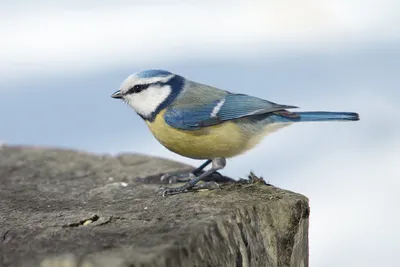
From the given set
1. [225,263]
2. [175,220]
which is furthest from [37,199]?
[225,263]

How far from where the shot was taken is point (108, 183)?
243cm

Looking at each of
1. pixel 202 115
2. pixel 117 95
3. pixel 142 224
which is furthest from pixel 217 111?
pixel 142 224

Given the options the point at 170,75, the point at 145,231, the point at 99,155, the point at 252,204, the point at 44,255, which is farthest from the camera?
the point at 99,155

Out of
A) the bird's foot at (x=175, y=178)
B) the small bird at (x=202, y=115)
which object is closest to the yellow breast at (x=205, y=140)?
the small bird at (x=202, y=115)

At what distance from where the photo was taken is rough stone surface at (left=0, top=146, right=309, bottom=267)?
1.53 meters

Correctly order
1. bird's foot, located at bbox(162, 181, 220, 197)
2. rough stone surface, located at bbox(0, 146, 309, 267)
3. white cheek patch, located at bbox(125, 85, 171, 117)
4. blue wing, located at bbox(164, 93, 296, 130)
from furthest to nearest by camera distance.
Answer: white cheek patch, located at bbox(125, 85, 171, 117), blue wing, located at bbox(164, 93, 296, 130), bird's foot, located at bbox(162, 181, 220, 197), rough stone surface, located at bbox(0, 146, 309, 267)

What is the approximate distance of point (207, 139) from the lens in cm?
226

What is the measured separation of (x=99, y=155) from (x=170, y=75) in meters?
0.72

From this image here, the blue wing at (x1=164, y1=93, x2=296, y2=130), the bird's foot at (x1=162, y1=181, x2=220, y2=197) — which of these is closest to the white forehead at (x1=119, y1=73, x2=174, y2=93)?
the blue wing at (x1=164, y1=93, x2=296, y2=130)

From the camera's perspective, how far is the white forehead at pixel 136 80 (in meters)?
2.35

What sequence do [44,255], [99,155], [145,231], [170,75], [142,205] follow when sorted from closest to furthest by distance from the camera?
[44,255]
[145,231]
[142,205]
[170,75]
[99,155]

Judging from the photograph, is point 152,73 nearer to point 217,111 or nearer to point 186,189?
point 217,111

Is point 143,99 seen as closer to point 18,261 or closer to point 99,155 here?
point 99,155

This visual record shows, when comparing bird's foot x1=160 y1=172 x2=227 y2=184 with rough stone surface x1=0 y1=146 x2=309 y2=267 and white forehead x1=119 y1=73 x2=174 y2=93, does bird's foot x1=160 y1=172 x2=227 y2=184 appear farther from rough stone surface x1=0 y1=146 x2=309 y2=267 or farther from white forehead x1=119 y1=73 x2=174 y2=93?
white forehead x1=119 y1=73 x2=174 y2=93
